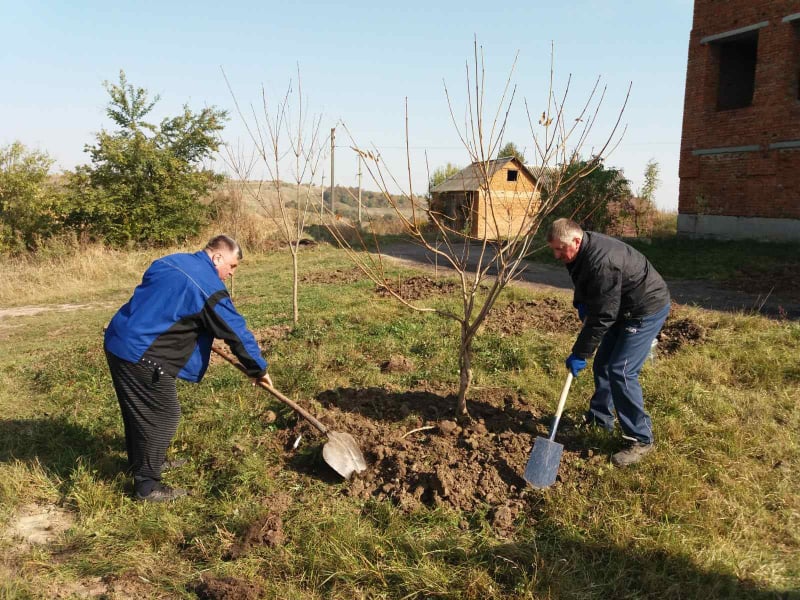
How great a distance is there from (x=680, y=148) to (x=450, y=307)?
10.7 metres

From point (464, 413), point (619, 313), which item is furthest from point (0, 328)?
point (619, 313)

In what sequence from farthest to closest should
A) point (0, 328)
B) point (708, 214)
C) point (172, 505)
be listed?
1. point (708, 214)
2. point (0, 328)
3. point (172, 505)

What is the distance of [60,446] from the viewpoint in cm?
434

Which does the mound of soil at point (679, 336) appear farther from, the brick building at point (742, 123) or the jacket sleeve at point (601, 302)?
the brick building at point (742, 123)

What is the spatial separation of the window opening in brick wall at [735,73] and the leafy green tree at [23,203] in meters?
18.5

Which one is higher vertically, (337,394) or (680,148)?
(680,148)

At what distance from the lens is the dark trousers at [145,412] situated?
334cm

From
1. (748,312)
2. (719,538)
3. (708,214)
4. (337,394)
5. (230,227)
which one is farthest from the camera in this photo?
(230,227)

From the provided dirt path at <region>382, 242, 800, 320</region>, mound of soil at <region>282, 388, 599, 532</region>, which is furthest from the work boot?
dirt path at <region>382, 242, 800, 320</region>

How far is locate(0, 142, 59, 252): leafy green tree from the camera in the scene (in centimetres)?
1595

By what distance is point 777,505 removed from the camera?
126 inches

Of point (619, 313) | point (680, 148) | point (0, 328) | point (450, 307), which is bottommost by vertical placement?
point (0, 328)

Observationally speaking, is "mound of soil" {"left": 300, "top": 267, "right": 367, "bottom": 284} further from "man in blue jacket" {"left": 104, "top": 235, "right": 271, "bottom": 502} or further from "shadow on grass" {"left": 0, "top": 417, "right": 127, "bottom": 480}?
"man in blue jacket" {"left": 104, "top": 235, "right": 271, "bottom": 502}

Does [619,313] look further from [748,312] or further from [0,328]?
[0,328]
